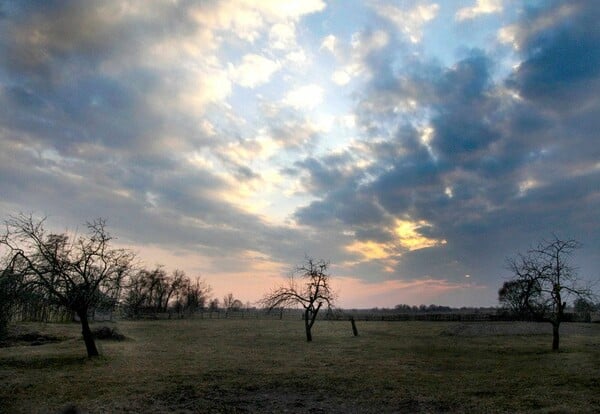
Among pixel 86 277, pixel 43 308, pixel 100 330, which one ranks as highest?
pixel 86 277

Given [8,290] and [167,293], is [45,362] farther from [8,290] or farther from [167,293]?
[167,293]

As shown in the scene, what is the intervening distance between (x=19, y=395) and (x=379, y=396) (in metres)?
14.8

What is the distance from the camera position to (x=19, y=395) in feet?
53.6

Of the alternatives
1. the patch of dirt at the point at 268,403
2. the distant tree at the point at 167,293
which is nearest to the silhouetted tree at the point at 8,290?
the patch of dirt at the point at 268,403

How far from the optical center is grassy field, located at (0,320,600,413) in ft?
49.7

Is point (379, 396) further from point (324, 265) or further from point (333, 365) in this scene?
point (324, 265)

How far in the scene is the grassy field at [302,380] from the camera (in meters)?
15.1

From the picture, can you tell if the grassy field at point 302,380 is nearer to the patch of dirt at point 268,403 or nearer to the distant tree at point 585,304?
the patch of dirt at point 268,403

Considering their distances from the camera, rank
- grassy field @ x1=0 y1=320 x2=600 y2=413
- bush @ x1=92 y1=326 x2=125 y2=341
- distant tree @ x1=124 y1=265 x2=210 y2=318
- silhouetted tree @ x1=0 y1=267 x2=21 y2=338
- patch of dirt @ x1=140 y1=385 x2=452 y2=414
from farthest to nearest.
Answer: distant tree @ x1=124 y1=265 x2=210 y2=318
bush @ x1=92 y1=326 x2=125 y2=341
silhouetted tree @ x1=0 y1=267 x2=21 y2=338
grassy field @ x1=0 y1=320 x2=600 y2=413
patch of dirt @ x1=140 y1=385 x2=452 y2=414

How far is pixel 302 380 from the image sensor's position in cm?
2000

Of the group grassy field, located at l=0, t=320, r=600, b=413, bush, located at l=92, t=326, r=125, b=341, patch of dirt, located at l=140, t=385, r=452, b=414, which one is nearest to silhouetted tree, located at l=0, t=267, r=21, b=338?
grassy field, located at l=0, t=320, r=600, b=413

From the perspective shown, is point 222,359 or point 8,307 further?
point 222,359

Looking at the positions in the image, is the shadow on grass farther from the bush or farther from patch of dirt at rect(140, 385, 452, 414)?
the bush

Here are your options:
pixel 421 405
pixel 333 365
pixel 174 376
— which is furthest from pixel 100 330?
pixel 421 405
